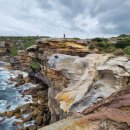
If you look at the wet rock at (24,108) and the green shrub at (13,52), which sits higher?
the green shrub at (13,52)

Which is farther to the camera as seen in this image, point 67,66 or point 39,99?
point 39,99

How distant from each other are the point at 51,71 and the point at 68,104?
19.9 meters

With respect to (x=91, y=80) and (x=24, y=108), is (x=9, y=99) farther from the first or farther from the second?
(x=91, y=80)

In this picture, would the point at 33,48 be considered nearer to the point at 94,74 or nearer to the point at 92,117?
the point at 94,74

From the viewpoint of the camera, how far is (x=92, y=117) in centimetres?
1281

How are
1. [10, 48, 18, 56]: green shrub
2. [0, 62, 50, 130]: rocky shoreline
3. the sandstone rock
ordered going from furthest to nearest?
1. [10, 48, 18, 56]: green shrub
2. the sandstone rock
3. [0, 62, 50, 130]: rocky shoreline

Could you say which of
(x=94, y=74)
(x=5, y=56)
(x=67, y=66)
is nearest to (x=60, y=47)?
(x=67, y=66)

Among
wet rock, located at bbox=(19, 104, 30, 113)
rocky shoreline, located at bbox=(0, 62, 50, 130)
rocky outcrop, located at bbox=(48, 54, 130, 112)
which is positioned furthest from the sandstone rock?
rocky outcrop, located at bbox=(48, 54, 130, 112)

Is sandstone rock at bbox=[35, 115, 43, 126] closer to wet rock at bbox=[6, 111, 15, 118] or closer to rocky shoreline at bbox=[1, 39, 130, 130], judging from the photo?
rocky shoreline at bbox=[1, 39, 130, 130]

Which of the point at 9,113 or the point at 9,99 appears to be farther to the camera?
the point at 9,99

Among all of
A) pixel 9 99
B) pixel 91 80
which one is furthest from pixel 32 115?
pixel 91 80

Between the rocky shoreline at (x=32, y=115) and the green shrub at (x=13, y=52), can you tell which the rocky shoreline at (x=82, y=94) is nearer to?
the rocky shoreline at (x=32, y=115)

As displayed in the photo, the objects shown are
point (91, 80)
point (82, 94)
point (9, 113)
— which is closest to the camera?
point (82, 94)

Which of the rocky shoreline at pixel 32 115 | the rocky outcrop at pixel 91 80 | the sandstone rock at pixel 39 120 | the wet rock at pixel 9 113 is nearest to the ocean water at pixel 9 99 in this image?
the rocky shoreline at pixel 32 115
